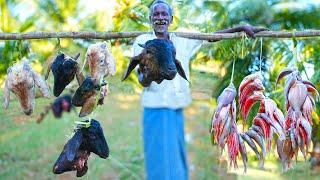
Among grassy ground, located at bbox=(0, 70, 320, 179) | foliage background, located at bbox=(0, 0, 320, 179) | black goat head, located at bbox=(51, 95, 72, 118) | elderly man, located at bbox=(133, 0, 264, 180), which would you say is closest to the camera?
elderly man, located at bbox=(133, 0, 264, 180)

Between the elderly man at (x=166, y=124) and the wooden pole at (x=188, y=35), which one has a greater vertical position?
the wooden pole at (x=188, y=35)

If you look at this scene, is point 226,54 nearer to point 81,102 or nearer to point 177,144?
point 177,144

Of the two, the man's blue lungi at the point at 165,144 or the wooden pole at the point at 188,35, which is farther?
the man's blue lungi at the point at 165,144

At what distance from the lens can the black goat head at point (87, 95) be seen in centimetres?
144

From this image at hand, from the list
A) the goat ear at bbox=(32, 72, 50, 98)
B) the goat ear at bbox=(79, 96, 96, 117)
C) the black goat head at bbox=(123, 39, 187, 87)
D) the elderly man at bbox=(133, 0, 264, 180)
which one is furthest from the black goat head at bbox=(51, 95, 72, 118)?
the black goat head at bbox=(123, 39, 187, 87)

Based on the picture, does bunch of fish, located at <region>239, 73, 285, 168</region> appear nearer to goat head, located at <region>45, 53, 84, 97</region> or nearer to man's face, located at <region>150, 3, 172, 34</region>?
man's face, located at <region>150, 3, 172, 34</region>

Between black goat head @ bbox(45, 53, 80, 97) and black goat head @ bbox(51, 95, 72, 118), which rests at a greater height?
black goat head @ bbox(45, 53, 80, 97)

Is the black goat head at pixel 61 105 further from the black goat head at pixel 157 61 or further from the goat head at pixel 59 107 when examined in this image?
the black goat head at pixel 157 61

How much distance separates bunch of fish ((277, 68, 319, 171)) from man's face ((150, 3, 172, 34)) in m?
0.33

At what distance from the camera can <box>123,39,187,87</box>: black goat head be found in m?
1.36

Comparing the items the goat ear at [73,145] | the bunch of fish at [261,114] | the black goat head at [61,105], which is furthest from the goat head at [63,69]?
the black goat head at [61,105]

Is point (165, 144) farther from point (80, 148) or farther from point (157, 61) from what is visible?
point (157, 61)

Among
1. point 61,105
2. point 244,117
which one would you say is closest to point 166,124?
point 244,117

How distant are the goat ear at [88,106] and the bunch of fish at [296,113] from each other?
46cm
